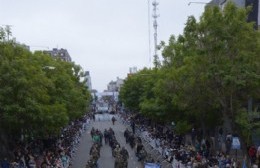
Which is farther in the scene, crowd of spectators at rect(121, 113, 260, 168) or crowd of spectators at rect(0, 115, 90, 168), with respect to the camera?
crowd of spectators at rect(0, 115, 90, 168)

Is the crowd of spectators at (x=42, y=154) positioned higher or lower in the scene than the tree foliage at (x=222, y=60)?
lower

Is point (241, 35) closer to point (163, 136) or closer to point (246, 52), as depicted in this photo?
point (246, 52)

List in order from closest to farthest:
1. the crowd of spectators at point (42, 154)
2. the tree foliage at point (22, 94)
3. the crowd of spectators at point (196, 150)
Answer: the crowd of spectators at point (196, 150)
the tree foliage at point (22, 94)
the crowd of spectators at point (42, 154)

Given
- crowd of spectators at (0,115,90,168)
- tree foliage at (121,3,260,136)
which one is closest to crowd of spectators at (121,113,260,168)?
tree foliage at (121,3,260,136)

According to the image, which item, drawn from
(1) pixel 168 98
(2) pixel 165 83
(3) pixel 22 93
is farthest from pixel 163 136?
(3) pixel 22 93

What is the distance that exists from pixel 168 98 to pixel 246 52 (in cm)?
1102

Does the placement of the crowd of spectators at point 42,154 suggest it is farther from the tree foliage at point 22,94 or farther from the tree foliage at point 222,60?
the tree foliage at point 222,60

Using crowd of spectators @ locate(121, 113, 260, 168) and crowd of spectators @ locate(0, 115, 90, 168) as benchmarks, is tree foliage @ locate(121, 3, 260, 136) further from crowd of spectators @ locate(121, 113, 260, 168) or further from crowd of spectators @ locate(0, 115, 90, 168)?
crowd of spectators @ locate(0, 115, 90, 168)

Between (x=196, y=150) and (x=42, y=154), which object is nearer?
(x=196, y=150)

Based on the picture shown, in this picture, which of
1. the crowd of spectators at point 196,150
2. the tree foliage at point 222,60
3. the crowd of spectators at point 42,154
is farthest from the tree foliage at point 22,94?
the tree foliage at point 222,60

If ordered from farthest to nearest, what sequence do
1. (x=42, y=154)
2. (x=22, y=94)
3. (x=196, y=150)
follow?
1. (x=42, y=154)
2. (x=196, y=150)
3. (x=22, y=94)

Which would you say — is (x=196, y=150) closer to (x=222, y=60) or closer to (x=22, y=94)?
(x=222, y=60)

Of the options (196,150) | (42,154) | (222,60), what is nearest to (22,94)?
(42,154)

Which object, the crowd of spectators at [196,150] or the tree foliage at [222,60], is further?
the crowd of spectators at [196,150]
